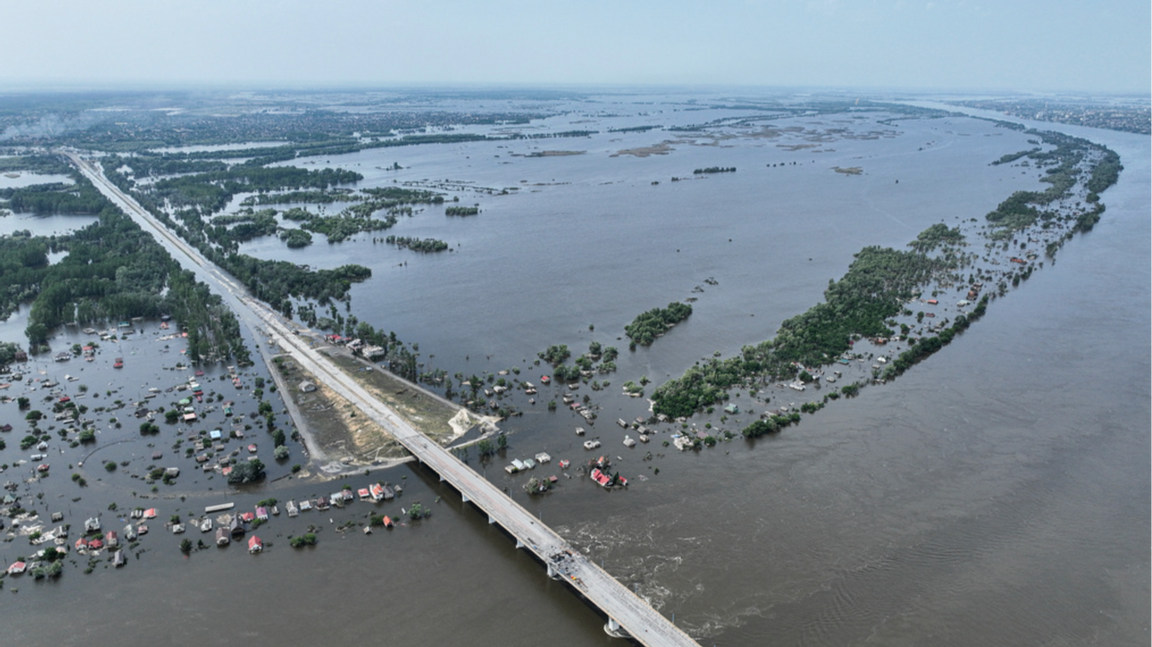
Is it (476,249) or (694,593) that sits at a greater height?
(476,249)

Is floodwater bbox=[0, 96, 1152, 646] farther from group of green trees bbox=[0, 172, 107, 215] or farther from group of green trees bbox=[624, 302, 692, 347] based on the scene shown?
group of green trees bbox=[0, 172, 107, 215]

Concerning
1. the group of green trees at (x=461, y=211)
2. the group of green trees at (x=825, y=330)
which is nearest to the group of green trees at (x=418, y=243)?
the group of green trees at (x=461, y=211)

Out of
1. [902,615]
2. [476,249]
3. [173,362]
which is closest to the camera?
[902,615]

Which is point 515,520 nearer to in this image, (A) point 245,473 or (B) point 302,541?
(B) point 302,541

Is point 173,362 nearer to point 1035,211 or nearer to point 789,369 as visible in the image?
point 789,369

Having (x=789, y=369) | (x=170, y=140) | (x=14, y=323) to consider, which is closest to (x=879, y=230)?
(x=789, y=369)
